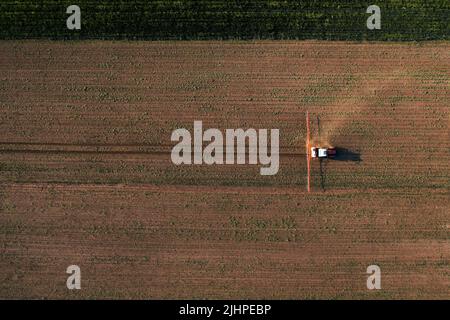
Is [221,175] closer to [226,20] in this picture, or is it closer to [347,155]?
[347,155]

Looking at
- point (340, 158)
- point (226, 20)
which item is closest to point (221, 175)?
point (340, 158)

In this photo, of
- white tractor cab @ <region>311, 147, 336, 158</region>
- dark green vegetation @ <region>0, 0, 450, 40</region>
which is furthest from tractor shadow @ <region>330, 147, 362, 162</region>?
dark green vegetation @ <region>0, 0, 450, 40</region>

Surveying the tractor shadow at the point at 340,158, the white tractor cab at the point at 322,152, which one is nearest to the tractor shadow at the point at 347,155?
the tractor shadow at the point at 340,158

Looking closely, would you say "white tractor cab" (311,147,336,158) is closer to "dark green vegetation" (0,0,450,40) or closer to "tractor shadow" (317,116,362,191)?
"tractor shadow" (317,116,362,191)

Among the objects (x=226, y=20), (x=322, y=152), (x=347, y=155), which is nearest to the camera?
(x=322, y=152)

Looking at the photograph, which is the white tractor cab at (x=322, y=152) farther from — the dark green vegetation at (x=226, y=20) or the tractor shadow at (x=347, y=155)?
the dark green vegetation at (x=226, y=20)
